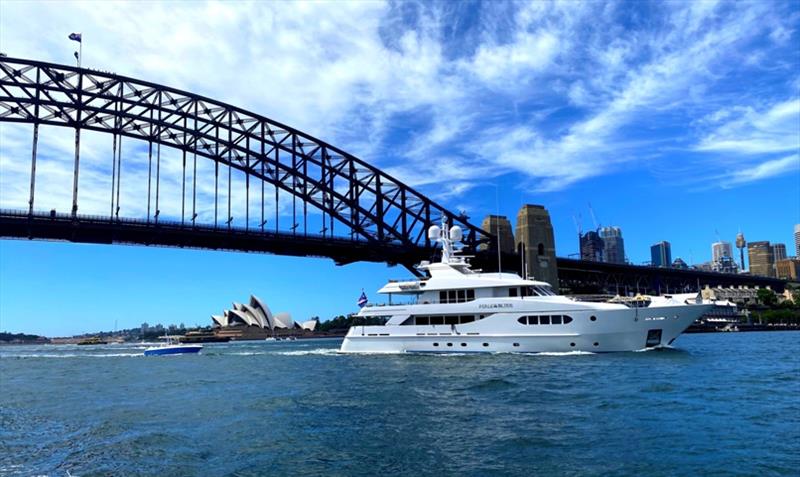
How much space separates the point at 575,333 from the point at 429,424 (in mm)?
20122

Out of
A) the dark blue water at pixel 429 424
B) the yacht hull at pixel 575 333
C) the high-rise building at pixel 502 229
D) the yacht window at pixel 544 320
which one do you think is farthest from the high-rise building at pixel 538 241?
the dark blue water at pixel 429 424

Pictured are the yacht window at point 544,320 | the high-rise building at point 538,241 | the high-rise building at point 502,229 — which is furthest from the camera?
the high-rise building at point 502,229

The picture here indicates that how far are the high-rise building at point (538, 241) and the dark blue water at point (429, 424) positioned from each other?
6539 centimetres

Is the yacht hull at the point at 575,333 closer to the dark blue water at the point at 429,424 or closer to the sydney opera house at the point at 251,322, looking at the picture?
the dark blue water at the point at 429,424

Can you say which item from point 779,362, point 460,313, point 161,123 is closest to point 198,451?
point 460,313

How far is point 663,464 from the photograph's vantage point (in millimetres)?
11031

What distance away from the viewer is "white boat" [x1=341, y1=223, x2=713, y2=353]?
32.7 m

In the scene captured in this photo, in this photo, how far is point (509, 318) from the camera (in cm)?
3444

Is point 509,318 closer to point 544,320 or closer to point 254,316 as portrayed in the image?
point 544,320

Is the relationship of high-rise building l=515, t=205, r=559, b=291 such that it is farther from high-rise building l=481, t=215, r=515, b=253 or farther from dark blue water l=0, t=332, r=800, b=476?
dark blue water l=0, t=332, r=800, b=476

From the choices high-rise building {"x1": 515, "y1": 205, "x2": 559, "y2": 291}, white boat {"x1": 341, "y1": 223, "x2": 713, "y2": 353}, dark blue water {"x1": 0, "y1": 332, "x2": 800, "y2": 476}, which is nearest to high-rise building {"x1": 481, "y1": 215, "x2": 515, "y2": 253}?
high-rise building {"x1": 515, "y1": 205, "x2": 559, "y2": 291}

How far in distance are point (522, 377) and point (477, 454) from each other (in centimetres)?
1134

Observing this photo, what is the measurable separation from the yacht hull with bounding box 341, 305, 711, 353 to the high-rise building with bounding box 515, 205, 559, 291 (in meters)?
57.0

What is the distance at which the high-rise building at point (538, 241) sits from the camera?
301ft
